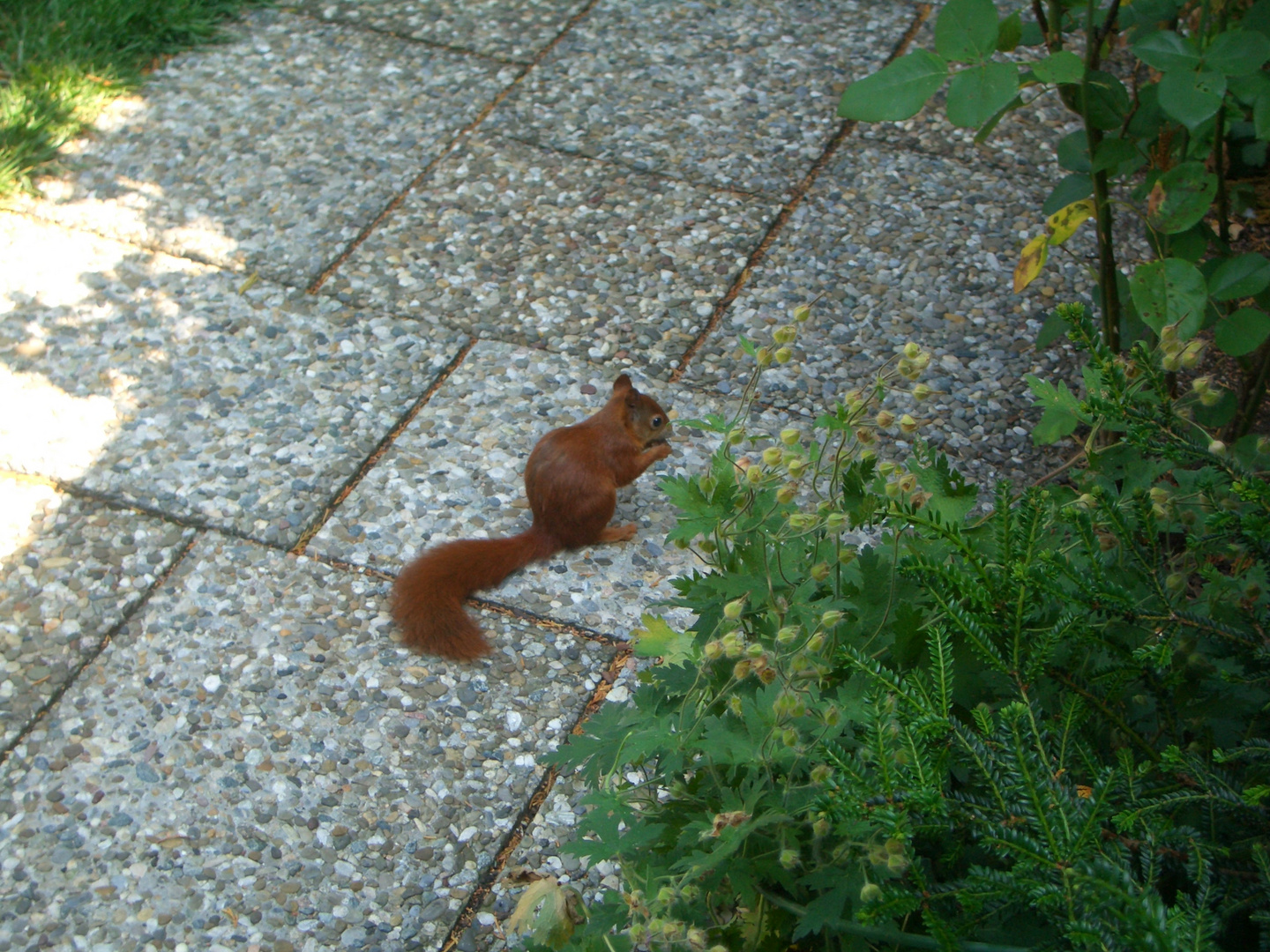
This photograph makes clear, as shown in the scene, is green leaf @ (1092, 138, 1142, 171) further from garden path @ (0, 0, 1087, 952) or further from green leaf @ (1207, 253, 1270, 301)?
garden path @ (0, 0, 1087, 952)

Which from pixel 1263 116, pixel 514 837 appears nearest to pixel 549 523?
pixel 514 837

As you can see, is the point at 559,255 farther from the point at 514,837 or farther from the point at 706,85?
the point at 514,837

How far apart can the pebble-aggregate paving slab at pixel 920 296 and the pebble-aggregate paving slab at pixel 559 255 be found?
16 cm

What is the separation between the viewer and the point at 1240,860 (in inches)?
43.7

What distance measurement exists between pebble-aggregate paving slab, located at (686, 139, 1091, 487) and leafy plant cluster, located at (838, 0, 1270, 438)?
0.35 meters

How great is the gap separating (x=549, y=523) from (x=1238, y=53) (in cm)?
171

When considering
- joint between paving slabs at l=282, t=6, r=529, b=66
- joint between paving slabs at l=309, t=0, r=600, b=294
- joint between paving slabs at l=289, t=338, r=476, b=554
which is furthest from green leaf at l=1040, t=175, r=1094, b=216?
joint between paving slabs at l=282, t=6, r=529, b=66

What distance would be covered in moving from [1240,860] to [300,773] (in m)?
1.77

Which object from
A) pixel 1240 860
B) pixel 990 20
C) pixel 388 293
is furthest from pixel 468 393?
pixel 1240 860

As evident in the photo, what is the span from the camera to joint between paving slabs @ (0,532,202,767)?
241 cm

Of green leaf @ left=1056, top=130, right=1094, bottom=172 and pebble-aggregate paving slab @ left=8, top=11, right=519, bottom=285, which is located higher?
green leaf @ left=1056, top=130, right=1094, bottom=172

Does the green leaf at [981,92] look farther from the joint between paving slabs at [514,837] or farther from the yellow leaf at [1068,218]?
the joint between paving slabs at [514,837]

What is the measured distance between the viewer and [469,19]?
4762mm

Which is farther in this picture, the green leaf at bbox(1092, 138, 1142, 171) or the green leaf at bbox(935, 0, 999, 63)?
the green leaf at bbox(1092, 138, 1142, 171)
